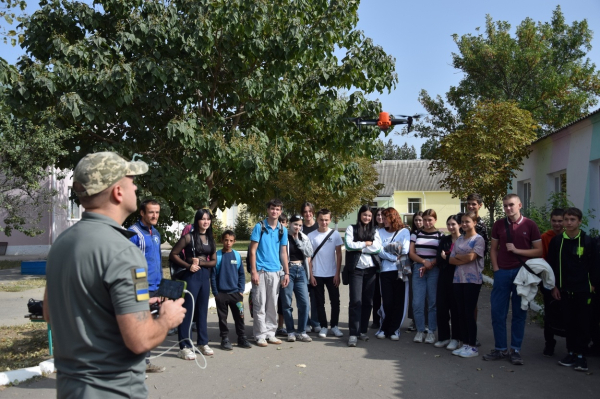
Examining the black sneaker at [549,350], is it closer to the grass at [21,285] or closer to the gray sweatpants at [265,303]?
the gray sweatpants at [265,303]

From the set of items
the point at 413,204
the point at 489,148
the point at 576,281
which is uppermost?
the point at 489,148

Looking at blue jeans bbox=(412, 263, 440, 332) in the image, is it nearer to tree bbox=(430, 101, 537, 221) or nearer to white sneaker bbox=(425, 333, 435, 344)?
white sneaker bbox=(425, 333, 435, 344)

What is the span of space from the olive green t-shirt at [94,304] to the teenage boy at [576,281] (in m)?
6.11

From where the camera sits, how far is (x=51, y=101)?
49.5ft

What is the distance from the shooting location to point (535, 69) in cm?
3075

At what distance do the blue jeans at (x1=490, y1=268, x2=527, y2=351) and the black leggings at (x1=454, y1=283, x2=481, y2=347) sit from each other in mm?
327

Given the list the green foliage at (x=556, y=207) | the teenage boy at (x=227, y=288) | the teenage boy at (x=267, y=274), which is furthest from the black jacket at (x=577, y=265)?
the green foliage at (x=556, y=207)

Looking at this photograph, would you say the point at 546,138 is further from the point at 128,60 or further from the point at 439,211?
the point at 439,211

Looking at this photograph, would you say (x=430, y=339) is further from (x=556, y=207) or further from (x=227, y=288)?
(x=556, y=207)

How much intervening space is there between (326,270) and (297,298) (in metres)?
0.66

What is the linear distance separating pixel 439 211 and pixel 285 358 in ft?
170

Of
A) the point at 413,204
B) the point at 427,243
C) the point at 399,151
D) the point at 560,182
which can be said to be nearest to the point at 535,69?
the point at 560,182

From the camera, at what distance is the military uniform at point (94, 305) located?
2291mm

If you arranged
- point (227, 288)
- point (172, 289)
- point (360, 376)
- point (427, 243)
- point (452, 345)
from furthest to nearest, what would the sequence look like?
point (427, 243) < point (227, 288) < point (452, 345) < point (360, 376) < point (172, 289)
